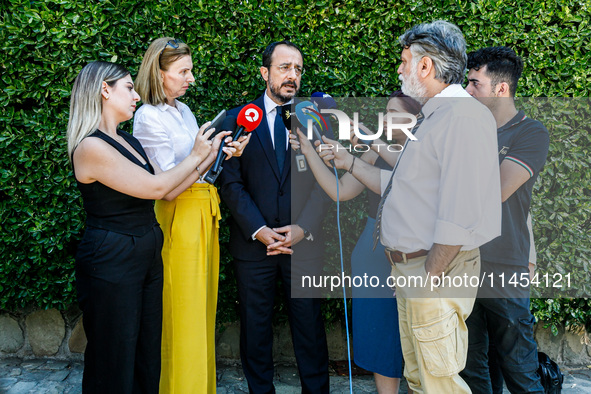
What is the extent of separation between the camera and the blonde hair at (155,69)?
10.4ft

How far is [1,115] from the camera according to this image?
3822 mm

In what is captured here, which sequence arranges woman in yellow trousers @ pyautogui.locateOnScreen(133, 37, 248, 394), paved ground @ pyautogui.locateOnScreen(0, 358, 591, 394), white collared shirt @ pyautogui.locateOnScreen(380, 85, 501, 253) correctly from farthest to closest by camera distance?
paved ground @ pyautogui.locateOnScreen(0, 358, 591, 394) < woman in yellow trousers @ pyautogui.locateOnScreen(133, 37, 248, 394) < white collared shirt @ pyautogui.locateOnScreen(380, 85, 501, 253)

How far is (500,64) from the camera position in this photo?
311cm

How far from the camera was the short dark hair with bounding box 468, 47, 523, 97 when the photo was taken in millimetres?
3107

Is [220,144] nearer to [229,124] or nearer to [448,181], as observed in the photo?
[229,124]

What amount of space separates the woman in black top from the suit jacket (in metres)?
0.54

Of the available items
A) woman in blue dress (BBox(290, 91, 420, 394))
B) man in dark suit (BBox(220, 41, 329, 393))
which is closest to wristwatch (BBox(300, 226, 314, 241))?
man in dark suit (BBox(220, 41, 329, 393))

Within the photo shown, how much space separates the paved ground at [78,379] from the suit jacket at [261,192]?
1219 millimetres

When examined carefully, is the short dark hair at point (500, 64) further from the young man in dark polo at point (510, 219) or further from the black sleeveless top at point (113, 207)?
the black sleeveless top at point (113, 207)

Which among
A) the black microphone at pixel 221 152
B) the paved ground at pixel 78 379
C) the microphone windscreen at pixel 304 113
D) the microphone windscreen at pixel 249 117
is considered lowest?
the paved ground at pixel 78 379

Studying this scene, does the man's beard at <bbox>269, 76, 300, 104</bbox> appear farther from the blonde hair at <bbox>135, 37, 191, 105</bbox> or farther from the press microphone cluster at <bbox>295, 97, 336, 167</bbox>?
the blonde hair at <bbox>135, 37, 191, 105</bbox>

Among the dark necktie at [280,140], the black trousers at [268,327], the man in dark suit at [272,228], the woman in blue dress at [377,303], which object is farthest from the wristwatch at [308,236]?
A: the dark necktie at [280,140]

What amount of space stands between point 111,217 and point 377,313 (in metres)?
1.67

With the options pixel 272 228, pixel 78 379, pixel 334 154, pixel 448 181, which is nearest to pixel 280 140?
pixel 334 154
